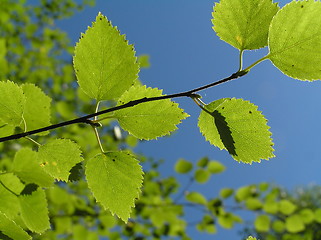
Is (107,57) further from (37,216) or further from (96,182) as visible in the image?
(37,216)

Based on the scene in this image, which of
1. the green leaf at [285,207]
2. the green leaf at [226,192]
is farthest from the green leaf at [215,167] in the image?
the green leaf at [285,207]

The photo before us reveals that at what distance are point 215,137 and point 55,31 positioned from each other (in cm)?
470

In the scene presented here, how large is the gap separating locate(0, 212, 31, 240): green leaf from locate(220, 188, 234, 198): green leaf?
2503 millimetres

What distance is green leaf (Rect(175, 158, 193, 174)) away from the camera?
8.82 ft

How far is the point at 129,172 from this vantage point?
587 millimetres

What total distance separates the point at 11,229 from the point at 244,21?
0.49m

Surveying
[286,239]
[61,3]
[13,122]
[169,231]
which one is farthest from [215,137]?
[61,3]

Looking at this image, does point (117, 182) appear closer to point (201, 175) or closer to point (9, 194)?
point (9, 194)

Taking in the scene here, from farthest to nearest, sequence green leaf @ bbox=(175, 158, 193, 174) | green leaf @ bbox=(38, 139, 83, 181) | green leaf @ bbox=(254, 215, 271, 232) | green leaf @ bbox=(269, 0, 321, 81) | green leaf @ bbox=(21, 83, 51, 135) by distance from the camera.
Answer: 1. green leaf @ bbox=(254, 215, 271, 232)
2. green leaf @ bbox=(175, 158, 193, 174)
3. green leaf @ bbox=(21, 83, 51, 135)
4. green leaf @ bbox=(38, 139, 83, 181)
5. green leaf @ bbox=(269, 0, 321, 81)

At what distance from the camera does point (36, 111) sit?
739 millimetres

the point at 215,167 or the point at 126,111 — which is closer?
the point at 126,111

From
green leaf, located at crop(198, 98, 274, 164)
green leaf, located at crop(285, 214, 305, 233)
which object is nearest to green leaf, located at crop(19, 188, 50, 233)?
green leaf, located at crop(198, 98, 274, 164)

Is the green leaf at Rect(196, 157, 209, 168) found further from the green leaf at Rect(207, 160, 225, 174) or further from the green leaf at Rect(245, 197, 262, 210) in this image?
the green leaf at Rect(245, 197, 262, 210)

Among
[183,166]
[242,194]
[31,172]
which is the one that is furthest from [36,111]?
[242,194]
